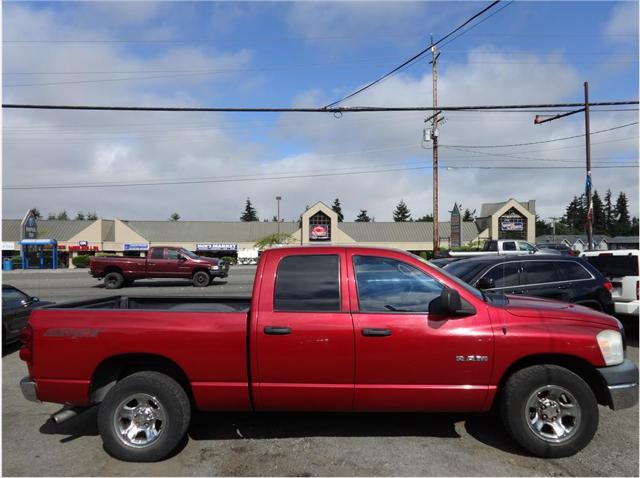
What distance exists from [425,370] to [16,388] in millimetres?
5362

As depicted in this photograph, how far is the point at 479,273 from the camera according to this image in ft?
27.0

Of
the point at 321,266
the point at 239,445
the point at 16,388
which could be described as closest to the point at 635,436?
the point at 321,266

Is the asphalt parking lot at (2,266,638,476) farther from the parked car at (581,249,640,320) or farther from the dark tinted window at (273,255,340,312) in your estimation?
the parked car at (581,249,640,320)

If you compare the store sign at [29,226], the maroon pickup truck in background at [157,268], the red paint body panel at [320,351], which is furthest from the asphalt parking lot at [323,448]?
the store sign at [29,226]

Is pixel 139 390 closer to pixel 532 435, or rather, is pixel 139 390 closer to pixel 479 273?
pixel 532 435

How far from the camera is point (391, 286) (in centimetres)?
421

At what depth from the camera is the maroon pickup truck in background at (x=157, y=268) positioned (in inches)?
852

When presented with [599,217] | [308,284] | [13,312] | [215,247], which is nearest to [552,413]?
[308,284]

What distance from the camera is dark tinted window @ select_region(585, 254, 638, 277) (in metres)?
8.70

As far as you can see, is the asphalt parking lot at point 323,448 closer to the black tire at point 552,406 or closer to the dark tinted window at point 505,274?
the black tire at point 552,406

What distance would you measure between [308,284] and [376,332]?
2.37ft

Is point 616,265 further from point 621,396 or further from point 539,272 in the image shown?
point 621,396

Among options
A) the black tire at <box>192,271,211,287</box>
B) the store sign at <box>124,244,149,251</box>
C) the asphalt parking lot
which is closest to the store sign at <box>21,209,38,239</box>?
the store sign at <box>124,244,149,251</box>

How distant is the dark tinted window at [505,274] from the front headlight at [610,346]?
13.3 feet
